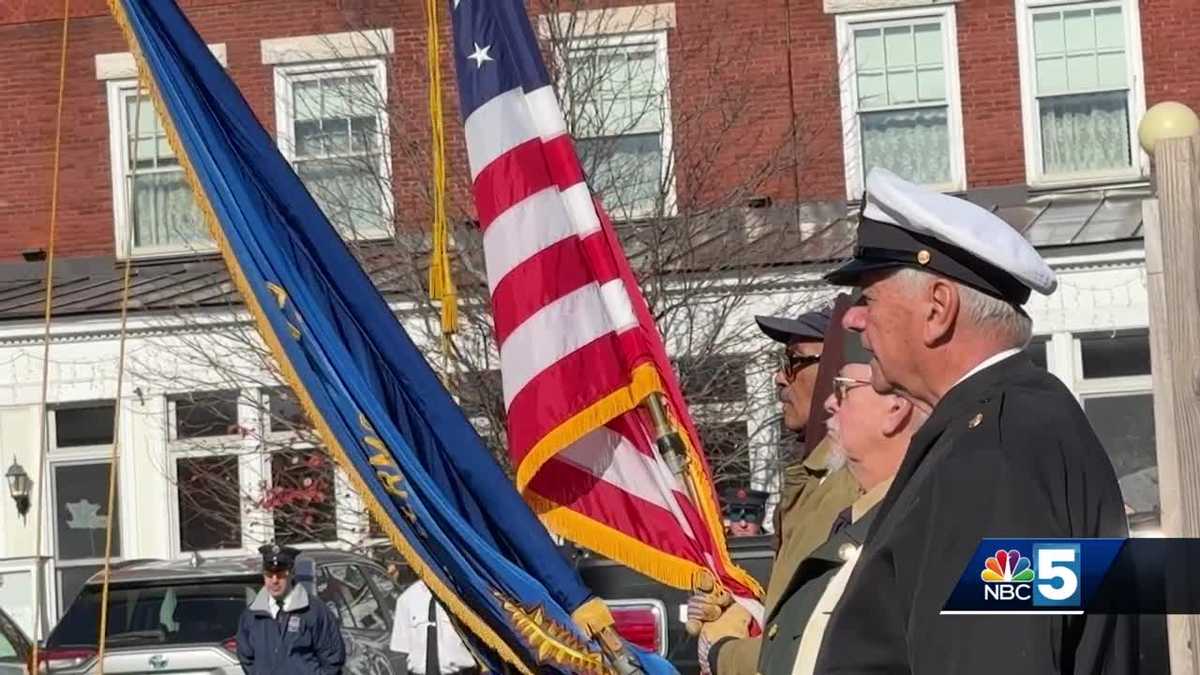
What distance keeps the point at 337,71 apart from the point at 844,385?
16.7m

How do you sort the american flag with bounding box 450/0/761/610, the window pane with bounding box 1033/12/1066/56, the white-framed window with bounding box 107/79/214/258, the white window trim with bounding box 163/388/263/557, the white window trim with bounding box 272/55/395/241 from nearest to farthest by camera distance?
the american flag with bounding box 450/0/761/610
the white window trim with bounding box 272/55/395/241
the white window trim with bounding box 163/388/263/557
the window pane with bounding box 1033/12/1066/56
the white-framed window with bounding box 107/79/214/258

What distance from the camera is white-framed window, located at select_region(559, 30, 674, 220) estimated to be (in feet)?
60.4

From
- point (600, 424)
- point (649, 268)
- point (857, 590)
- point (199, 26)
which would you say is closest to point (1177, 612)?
point (857, 590)

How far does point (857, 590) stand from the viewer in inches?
109

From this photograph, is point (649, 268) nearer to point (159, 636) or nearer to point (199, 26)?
point (159, 636)

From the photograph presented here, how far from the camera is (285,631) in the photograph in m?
14.1

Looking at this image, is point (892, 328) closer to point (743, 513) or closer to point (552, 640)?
point (552, 640)

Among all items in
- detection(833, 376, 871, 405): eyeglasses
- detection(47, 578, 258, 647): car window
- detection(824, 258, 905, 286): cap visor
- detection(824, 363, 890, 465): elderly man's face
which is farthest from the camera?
detection(47, 578, 258, 647): car window

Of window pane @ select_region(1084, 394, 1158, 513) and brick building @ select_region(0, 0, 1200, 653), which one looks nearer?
brick building @ select_region(0, 0, 1200, 653)

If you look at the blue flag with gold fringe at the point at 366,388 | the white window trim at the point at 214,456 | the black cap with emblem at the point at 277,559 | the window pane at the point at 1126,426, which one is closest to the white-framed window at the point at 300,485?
the white window trim at the point at 214,456

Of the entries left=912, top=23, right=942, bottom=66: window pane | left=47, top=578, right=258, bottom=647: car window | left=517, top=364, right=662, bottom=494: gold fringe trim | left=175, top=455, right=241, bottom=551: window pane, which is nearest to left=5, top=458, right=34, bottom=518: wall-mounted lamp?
left=175, top=455, right=241, bottom=551: window pane

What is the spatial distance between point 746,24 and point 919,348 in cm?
1884

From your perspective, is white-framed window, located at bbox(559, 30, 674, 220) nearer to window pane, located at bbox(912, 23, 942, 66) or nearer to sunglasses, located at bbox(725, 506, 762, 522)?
window pane, located at bbox(912, 23, 942, 66)

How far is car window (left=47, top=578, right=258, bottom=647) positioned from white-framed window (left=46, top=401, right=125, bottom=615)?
6958 mm
